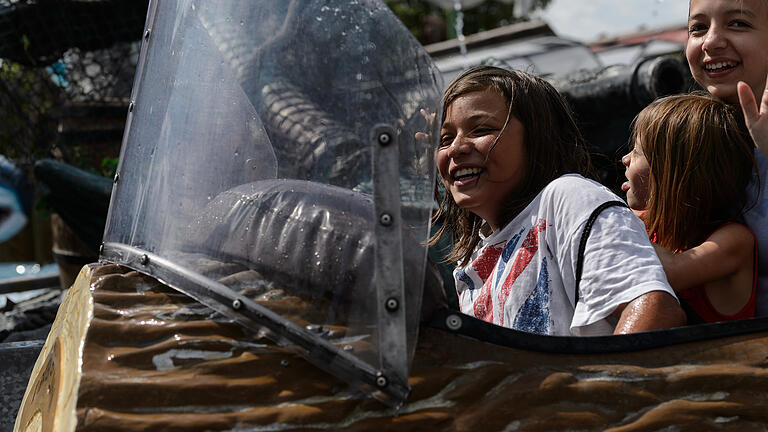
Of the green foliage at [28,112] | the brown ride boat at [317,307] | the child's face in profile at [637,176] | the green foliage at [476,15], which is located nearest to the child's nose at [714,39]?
the child's face in profile at [637,176]

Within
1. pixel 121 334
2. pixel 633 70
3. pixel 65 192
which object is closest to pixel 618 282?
pixel 121 334

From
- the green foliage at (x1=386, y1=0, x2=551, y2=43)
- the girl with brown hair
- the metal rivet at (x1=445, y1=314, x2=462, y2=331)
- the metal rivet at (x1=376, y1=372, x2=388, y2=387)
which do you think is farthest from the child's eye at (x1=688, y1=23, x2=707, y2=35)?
the green foliage at (x1=386, y1=0, x2=551, y2=43)

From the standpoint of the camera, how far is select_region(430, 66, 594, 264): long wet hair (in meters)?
1.57

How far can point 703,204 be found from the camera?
152 cm

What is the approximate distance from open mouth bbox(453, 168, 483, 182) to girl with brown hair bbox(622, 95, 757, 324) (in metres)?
0.40

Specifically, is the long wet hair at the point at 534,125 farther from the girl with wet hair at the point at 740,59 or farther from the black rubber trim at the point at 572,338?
the black rubber trim at the point at 572,338

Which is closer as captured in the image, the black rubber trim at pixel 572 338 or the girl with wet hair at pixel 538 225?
the black rubber trim at pixel 572 338

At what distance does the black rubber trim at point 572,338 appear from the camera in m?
1.02

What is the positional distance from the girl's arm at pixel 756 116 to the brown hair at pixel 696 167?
0.18 metres

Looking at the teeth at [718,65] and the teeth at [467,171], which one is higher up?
the teeth at [718,65]

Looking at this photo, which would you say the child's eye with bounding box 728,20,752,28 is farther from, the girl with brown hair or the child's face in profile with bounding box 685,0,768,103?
the girl with brown hair

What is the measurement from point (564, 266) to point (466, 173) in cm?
Answer: 33

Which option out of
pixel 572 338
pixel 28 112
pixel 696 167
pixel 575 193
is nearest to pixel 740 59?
pixel 696 167

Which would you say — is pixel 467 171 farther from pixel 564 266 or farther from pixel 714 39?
pixel 714 39
